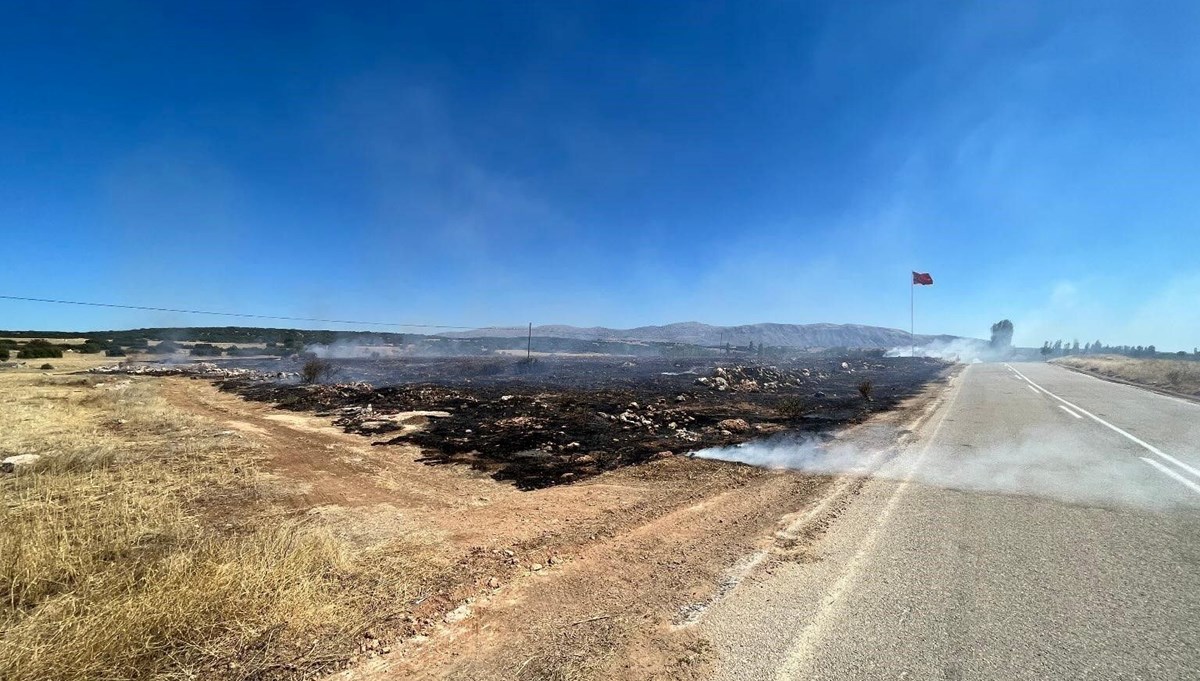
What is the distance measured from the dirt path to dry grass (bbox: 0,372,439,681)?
0.48 m

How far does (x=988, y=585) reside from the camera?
375cm

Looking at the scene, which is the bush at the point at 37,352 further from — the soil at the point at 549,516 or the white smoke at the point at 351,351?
the soil at the point at 549,516

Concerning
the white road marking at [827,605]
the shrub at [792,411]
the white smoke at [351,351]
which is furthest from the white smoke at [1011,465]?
the white smoke at [351,351]

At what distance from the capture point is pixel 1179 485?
260 inches

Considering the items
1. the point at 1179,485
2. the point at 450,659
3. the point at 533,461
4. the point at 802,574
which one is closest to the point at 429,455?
the point at 533,461

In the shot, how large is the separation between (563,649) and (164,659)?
2.51 m

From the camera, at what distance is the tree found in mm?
120312

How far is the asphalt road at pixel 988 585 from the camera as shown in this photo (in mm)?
2850

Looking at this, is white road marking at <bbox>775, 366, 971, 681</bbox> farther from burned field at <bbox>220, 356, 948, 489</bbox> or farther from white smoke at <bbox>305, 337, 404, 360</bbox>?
white smoke at <bbox>305, 337, 404, 360</bbox>

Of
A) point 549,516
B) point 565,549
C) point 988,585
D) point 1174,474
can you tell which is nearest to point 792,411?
point 1174,474

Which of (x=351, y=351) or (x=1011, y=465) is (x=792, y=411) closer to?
(x=1011, y=465)

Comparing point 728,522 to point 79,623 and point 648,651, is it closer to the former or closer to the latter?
point 648,651

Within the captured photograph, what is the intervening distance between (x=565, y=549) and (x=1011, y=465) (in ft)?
26.5

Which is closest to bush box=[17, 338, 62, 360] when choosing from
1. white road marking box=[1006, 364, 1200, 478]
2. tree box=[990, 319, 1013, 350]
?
white road marking box=[1006, 364, 1200, 478]
